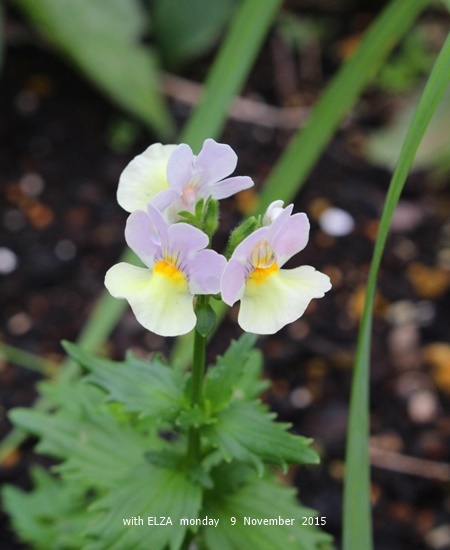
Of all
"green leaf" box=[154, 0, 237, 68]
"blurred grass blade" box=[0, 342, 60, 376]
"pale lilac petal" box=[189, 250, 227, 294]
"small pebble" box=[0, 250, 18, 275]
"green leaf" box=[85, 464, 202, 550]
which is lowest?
"green leaf" box=[85, 464, 202, 550]

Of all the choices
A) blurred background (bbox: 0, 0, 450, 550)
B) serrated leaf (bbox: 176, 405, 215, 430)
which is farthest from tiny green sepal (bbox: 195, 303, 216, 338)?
blurred background (bbox: 0, 0, 450, 550)

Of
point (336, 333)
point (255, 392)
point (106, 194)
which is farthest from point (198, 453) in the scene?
point (106, 194)

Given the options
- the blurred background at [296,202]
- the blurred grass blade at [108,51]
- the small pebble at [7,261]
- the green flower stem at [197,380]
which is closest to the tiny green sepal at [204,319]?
the green flower stem at [197,380]

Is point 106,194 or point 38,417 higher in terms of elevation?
point 106,194

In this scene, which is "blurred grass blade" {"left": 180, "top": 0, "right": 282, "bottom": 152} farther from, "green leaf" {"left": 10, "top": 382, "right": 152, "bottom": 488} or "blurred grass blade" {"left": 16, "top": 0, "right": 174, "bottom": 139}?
"blurred grass blade" {"left": 16, "top": 0, "right": 174, "bottom": 139}

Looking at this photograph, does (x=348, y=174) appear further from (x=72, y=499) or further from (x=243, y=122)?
(x=72, y=499)

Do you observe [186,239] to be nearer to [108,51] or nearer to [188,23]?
[108,51]

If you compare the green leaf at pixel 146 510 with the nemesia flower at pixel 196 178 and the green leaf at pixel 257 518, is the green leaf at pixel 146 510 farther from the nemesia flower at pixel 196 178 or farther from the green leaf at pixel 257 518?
the nemesia flower at pixel 196 178

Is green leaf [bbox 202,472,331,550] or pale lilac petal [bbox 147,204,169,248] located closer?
pale lilac petal [bbox 147,204,169,248]
